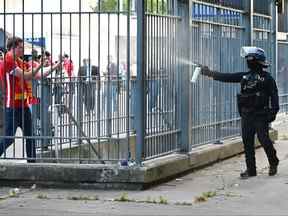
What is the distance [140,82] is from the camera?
382 inches

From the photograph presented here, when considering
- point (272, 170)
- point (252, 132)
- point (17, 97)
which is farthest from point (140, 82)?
point (272, 170)

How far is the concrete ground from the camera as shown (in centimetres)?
848

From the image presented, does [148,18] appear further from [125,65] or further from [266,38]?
[266,38]

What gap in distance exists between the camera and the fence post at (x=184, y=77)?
1107 cm

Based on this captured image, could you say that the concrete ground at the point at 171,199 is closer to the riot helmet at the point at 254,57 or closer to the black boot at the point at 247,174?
the black boot at the point at 247,174

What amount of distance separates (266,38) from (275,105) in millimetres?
5376

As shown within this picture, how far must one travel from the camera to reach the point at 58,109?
34.3 ft

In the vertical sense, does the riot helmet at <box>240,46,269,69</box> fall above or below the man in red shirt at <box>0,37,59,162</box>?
above

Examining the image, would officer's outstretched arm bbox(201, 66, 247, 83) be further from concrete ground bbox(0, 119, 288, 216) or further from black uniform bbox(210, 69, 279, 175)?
concrete ground bbox(0, 119, 288, 216)

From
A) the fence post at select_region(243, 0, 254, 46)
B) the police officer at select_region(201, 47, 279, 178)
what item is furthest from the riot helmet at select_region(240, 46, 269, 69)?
the fence post at select_region(243, 0, 254, 46)

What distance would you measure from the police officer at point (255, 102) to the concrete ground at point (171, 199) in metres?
0.36

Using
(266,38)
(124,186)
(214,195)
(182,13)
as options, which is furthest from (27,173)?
(266,38)

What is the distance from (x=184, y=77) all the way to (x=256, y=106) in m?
1.10

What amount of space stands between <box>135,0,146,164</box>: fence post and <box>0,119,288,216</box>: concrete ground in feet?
2.05
